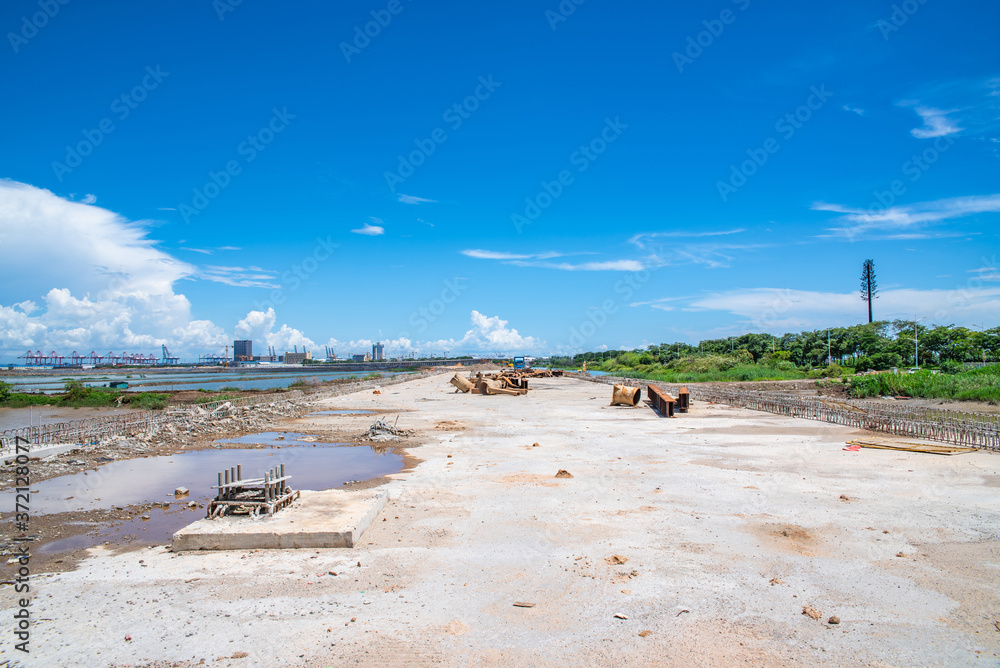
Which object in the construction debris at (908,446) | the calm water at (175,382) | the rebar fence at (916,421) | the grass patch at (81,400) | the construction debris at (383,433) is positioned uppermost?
the rebar fence at (916,421)

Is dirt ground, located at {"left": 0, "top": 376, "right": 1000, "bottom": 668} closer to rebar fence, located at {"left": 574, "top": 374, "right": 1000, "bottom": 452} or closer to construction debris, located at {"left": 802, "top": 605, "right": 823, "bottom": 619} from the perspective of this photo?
construction debris, located at {"left": 802, "top": 605, "right": 823, "bottom": 619}

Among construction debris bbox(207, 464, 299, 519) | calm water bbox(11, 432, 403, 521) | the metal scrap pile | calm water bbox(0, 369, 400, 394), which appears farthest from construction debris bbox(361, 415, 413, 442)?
calm water bbox(0, 369, 400, 394)

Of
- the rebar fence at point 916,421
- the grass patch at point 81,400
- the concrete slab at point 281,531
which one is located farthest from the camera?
the grass patch at point 81,400

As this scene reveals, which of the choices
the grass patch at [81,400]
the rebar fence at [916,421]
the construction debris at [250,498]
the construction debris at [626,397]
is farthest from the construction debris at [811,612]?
the grass patch at [81,400]

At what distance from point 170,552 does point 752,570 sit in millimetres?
9359

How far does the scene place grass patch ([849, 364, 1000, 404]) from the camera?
108 ft

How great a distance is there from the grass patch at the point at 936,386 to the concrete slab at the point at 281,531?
124ft

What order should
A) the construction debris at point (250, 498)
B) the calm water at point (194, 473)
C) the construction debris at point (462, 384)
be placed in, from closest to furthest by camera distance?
the construction debris at point (250, 498) < the calm water at point (194, 473) < the construction debris at point (462, 384)

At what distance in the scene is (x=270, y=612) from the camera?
6.83m

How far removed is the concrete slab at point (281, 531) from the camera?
29.6 ft

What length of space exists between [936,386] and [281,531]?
42582 millimetres

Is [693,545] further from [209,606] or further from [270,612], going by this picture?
[209,606]

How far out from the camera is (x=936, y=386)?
36.2 metres

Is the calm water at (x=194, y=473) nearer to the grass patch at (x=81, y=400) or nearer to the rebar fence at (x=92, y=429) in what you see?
the rebar fence at (x=92, y=429)
